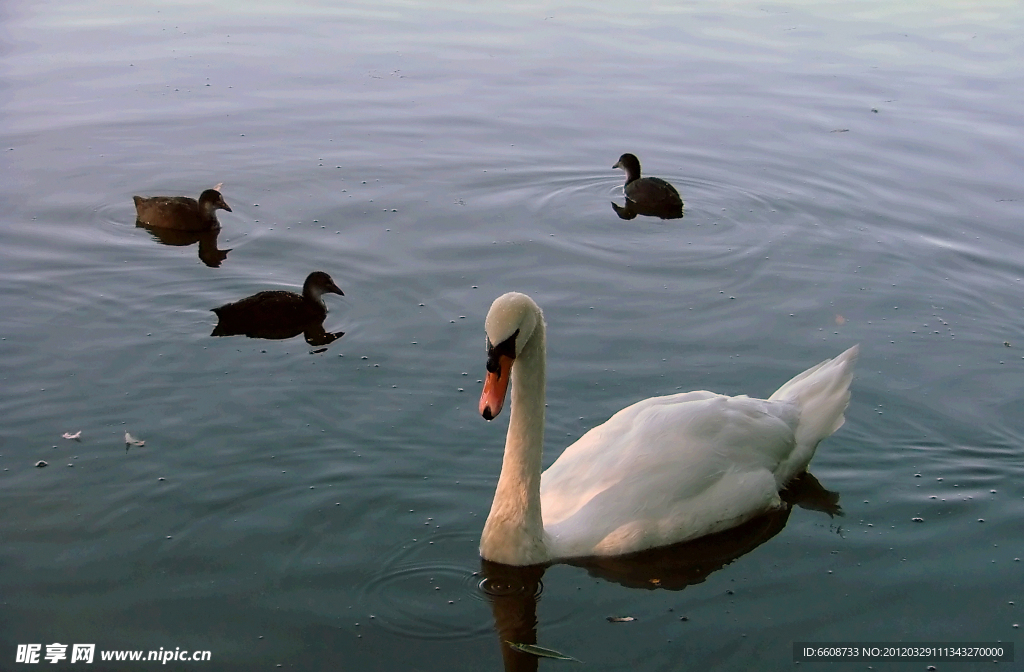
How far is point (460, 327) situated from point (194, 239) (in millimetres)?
3463

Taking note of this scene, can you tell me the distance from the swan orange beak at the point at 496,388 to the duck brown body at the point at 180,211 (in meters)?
6.29

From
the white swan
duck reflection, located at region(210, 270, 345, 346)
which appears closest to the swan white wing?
the white swan

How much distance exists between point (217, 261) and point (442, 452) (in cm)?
442

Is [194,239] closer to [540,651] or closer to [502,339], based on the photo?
[502,339]

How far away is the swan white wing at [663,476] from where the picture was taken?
6656mm

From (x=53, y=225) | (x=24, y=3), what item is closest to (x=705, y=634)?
(x=53, y=225)

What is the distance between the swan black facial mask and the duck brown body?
6.27 meters

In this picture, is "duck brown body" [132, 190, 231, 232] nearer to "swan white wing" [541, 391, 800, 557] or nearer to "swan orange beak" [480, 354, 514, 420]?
"swan white wing" [541, 391, 800, 557]

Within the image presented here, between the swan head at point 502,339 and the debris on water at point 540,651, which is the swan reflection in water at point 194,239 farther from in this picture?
the debris on water at point 540,651

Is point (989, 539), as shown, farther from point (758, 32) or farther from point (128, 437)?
point (758, 32)

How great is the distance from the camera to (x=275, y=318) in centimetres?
955

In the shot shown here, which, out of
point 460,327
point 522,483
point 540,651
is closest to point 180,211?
point 460,327

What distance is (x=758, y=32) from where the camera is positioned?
21.3 meters

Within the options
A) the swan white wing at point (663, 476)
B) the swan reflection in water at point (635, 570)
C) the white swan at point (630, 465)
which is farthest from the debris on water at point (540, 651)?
the swan white wing at point (663, 476)
